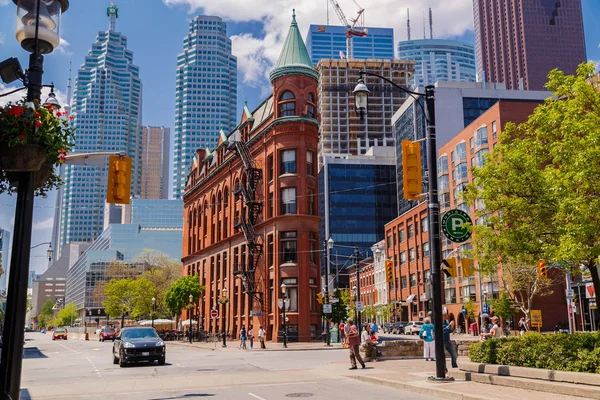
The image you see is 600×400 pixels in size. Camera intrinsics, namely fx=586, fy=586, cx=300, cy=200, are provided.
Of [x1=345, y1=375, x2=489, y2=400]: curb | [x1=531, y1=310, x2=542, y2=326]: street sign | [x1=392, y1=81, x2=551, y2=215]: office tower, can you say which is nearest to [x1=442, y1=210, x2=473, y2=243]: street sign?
[x1=345, y1=375, x2=489, y2=400]: curb

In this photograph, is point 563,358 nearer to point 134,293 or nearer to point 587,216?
point 587,216

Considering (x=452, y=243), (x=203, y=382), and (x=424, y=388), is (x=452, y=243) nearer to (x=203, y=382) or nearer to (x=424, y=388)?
(x=203, y=382)

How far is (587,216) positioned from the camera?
15.0 m

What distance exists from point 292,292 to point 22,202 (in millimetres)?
45054

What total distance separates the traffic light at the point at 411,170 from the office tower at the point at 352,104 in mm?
156738

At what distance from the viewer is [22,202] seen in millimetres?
7930

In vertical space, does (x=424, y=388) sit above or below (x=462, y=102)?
below

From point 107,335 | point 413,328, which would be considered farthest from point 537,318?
point 107,335

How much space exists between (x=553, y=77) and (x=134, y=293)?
9078cm

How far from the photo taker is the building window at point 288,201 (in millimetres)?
53469

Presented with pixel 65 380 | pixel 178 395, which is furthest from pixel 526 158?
pixel 65 380

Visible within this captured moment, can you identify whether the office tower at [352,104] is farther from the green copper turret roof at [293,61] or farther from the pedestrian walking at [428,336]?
the pedestrian walking at [428,336]

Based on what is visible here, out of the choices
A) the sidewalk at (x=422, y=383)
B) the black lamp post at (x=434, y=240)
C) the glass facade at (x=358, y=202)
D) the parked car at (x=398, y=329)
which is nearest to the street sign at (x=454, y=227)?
the black lamp post at (x=434, y=240)

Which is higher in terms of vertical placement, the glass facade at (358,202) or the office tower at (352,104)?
the office tower at (352,104)
